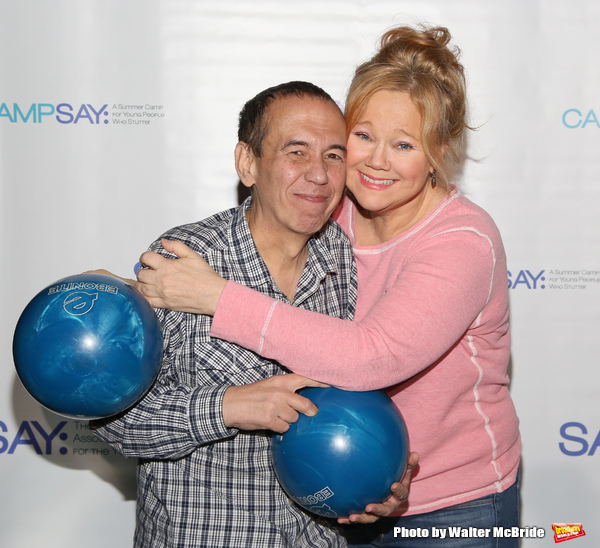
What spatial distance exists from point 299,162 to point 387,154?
0.34 meters

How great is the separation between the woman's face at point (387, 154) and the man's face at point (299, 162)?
13 centimetres

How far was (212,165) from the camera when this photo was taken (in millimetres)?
3158

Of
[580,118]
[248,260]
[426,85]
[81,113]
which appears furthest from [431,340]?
[81,113]

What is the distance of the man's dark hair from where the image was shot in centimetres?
205

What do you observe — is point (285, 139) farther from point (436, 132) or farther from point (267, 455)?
point (267, 455)

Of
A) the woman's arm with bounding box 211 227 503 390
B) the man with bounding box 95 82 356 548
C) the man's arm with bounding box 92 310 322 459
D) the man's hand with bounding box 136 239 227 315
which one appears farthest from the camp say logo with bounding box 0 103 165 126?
the woman's arm with bounding box 211 227 503 390

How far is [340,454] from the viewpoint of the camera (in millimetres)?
1714

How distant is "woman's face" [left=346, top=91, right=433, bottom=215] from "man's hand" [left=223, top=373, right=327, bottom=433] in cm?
76

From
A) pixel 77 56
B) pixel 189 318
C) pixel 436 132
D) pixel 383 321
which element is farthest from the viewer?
pixel 77 56

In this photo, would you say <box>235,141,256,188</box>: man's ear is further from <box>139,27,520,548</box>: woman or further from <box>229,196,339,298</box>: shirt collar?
<box>139,27,520,548</box>: woman

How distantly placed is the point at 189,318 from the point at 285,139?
677 millimetres

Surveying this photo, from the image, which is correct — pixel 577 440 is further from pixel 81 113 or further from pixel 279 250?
pixel 81 113

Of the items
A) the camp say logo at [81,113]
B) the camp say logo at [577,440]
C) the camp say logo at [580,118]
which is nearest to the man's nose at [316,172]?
the camp say logo at [81,113]

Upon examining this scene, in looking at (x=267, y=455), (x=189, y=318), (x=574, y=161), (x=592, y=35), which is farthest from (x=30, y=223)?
(x=592, y=35)
